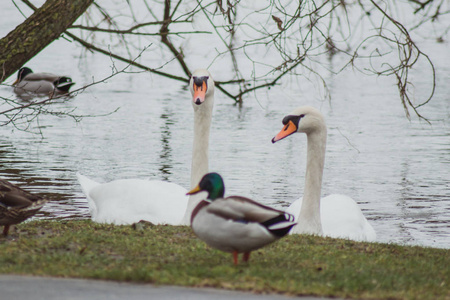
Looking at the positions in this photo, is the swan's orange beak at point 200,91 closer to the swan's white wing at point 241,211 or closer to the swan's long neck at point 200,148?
the swan's long neck at point 200,148

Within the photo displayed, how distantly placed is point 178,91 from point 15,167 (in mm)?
13000

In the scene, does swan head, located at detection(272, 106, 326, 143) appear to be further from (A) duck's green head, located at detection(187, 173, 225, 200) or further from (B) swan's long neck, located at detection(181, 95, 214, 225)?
(A) duck's green head, located at detection(187, 173, 225, 200)

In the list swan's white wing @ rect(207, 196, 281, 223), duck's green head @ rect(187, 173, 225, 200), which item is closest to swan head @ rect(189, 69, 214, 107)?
duck's green head @ rect(187, 173, 225, 200)

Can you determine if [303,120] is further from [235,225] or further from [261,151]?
[261,151]

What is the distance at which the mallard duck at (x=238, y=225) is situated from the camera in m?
5.54

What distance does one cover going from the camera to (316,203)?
9.17 m

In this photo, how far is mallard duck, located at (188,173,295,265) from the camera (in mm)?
5543

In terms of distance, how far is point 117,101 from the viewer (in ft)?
79.9

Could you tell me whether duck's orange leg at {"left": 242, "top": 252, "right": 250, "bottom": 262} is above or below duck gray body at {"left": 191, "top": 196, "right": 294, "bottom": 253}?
below

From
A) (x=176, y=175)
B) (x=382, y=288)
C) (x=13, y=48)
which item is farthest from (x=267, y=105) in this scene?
(x=382, y=288)

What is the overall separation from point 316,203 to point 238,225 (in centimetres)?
375

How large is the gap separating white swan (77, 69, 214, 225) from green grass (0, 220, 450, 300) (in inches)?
63.6

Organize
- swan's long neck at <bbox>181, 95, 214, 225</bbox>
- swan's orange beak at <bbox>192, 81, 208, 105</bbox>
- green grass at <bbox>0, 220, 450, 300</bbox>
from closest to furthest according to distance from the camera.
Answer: green grass at <bbox>0, 220, 450, 300</bbox> → swan's orange beak at <bbox>192, 81, 208, 105</bbox> → swan's long neck at <bbox>181, 95, 214, 225</bbox>

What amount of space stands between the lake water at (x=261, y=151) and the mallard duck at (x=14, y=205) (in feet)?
8.35
